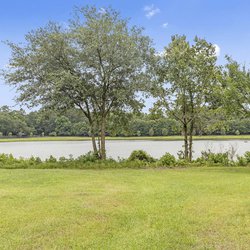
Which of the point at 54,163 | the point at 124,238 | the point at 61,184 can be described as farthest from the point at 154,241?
the point at 54,163

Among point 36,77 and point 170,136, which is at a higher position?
point 36,77

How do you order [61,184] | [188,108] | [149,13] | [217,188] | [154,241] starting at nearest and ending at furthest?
[154,241] → [217,188] → [61,184] → [149,13] → [188,108]

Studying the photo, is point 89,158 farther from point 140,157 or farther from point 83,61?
point 83,61

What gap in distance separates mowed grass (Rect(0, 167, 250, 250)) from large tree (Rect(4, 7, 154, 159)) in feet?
16.6

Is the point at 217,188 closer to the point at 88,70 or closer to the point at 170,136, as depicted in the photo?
the point at 88,70

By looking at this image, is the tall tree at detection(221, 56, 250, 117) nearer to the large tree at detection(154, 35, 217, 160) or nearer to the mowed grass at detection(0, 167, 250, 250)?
the large tree at detection(154, 35, 217, 160)

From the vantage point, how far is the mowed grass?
4.14 m

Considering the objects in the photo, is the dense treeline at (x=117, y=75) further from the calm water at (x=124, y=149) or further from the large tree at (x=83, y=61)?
the calm water at (x=124, y=149)

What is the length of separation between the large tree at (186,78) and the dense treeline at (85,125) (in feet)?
2.58

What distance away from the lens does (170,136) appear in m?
34.2

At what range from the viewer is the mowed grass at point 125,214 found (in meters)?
4.14

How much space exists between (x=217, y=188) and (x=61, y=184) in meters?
4.00

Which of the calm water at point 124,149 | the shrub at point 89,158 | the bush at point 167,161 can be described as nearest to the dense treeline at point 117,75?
the shrub at point 89,158

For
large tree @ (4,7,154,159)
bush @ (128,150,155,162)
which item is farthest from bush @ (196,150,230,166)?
large tree @ (4,7,154,159)
